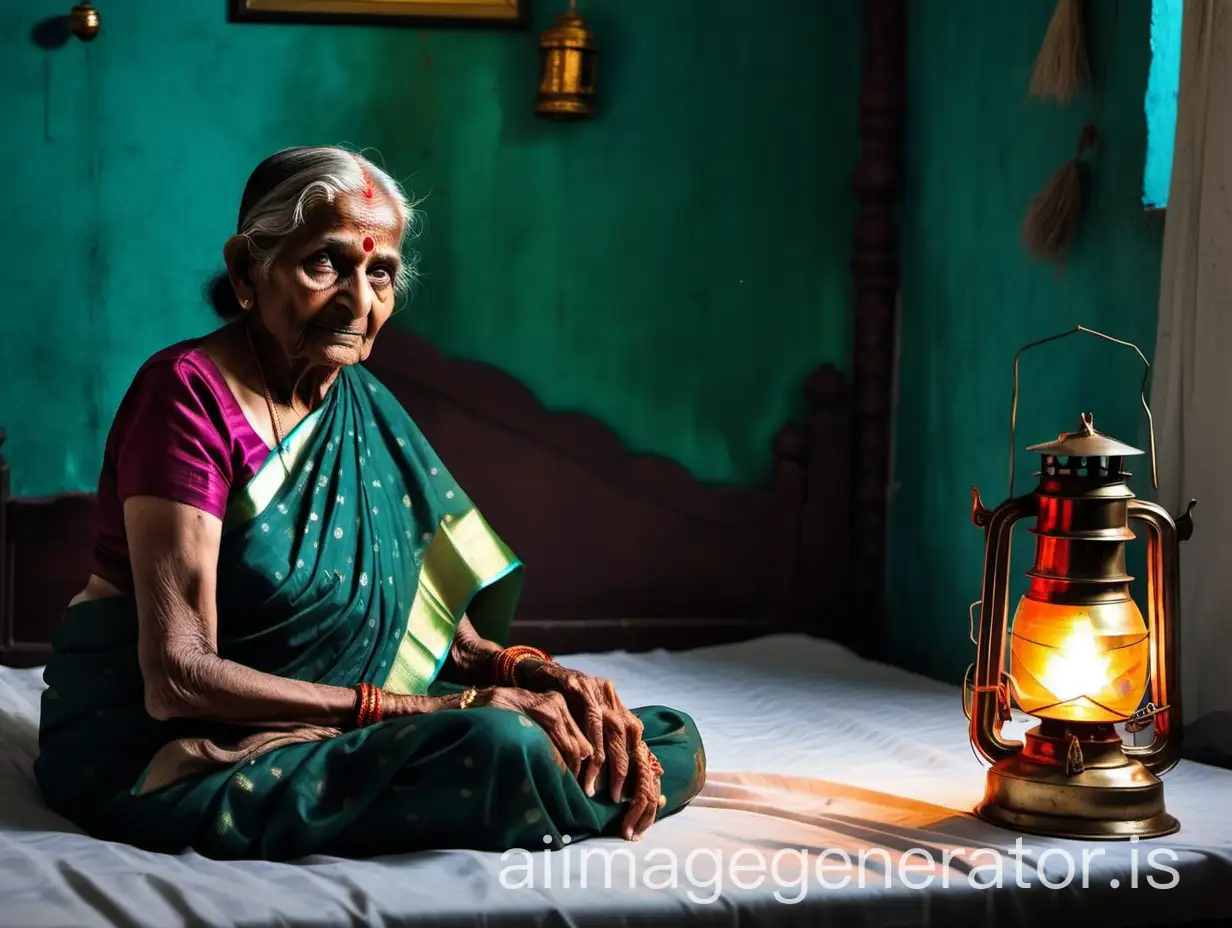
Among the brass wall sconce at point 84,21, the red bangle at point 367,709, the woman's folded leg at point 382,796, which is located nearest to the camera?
the woman's folded leg at point 382,796

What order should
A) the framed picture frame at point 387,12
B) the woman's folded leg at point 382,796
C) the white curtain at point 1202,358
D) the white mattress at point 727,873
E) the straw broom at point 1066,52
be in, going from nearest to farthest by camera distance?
the white mattress at point 727,873 < the woman's folded leg at point 382,796 < the white curtain at point 1202,358 < the straw broom at point 1066,52 < the framed picture frame at point 387,12

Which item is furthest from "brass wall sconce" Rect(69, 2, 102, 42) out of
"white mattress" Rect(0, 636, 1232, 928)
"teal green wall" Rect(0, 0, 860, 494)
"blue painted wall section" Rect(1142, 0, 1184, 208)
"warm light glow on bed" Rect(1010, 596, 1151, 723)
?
"warm light glow on bed" Rect(1010, 596, 1151, 723)

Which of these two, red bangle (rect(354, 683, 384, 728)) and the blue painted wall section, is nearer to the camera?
red bangle (rect(354, 683, 384, 728))

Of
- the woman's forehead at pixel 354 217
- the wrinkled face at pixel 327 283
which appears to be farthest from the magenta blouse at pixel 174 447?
the woman's forehead at pixel 354 217

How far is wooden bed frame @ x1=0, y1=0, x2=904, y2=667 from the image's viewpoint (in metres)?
3.54

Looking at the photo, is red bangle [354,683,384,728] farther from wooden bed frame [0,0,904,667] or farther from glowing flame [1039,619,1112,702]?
wooden bed frame [0,0,904,667]

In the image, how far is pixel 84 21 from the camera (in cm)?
327

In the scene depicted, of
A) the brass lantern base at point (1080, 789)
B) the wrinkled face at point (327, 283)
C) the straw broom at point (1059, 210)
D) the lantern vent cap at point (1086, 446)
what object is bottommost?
the brass lantern base at point (1080, 789)

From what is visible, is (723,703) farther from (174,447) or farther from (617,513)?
(174,447)

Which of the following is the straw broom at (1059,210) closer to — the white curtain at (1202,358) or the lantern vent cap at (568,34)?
the white curtain at (1202,358)

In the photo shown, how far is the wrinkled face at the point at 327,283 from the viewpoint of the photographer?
194 centimetres

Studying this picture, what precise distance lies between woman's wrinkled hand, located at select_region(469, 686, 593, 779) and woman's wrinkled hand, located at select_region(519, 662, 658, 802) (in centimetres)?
2

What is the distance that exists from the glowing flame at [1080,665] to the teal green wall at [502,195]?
1765 millimetres

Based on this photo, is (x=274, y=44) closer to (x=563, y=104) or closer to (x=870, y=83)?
(x=563, y=104)
